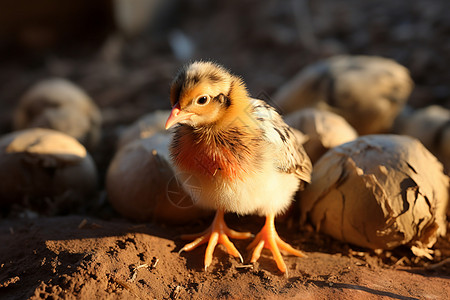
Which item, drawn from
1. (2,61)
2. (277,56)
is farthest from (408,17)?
(2,61)

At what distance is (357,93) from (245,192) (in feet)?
6.78

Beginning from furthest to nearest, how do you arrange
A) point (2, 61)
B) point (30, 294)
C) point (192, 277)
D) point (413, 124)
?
point (2, 61) → point (413, 124) → point (192, 277) → point (30, 294)

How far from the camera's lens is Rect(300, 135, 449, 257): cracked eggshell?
2352mm

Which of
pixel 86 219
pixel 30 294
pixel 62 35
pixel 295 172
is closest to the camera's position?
pixel 30 294

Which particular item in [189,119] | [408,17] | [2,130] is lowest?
[2,130]

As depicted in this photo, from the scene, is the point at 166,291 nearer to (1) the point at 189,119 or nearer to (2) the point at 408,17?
(1) the point at 189,119

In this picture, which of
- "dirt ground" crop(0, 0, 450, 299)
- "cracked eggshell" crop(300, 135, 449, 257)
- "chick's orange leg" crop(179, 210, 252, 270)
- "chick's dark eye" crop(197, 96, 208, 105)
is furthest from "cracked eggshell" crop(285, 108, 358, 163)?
"chick's dark eye" crop(197, 96, 208, 105)

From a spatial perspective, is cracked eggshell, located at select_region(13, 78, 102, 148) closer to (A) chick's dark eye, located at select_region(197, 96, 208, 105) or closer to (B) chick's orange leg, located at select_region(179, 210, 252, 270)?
(B) chick's orange leg, located at select_region(179, 210, 252, 270)

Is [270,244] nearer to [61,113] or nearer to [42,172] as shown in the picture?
[42,172]

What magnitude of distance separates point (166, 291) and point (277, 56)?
4.79 metres

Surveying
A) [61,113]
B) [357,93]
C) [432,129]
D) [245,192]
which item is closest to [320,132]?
[357,93]

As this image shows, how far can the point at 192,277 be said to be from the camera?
7.12 ft

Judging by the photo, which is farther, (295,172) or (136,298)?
(295,172)

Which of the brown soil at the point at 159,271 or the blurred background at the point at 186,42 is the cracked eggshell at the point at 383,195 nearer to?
the brown soil at the point at 159,271
